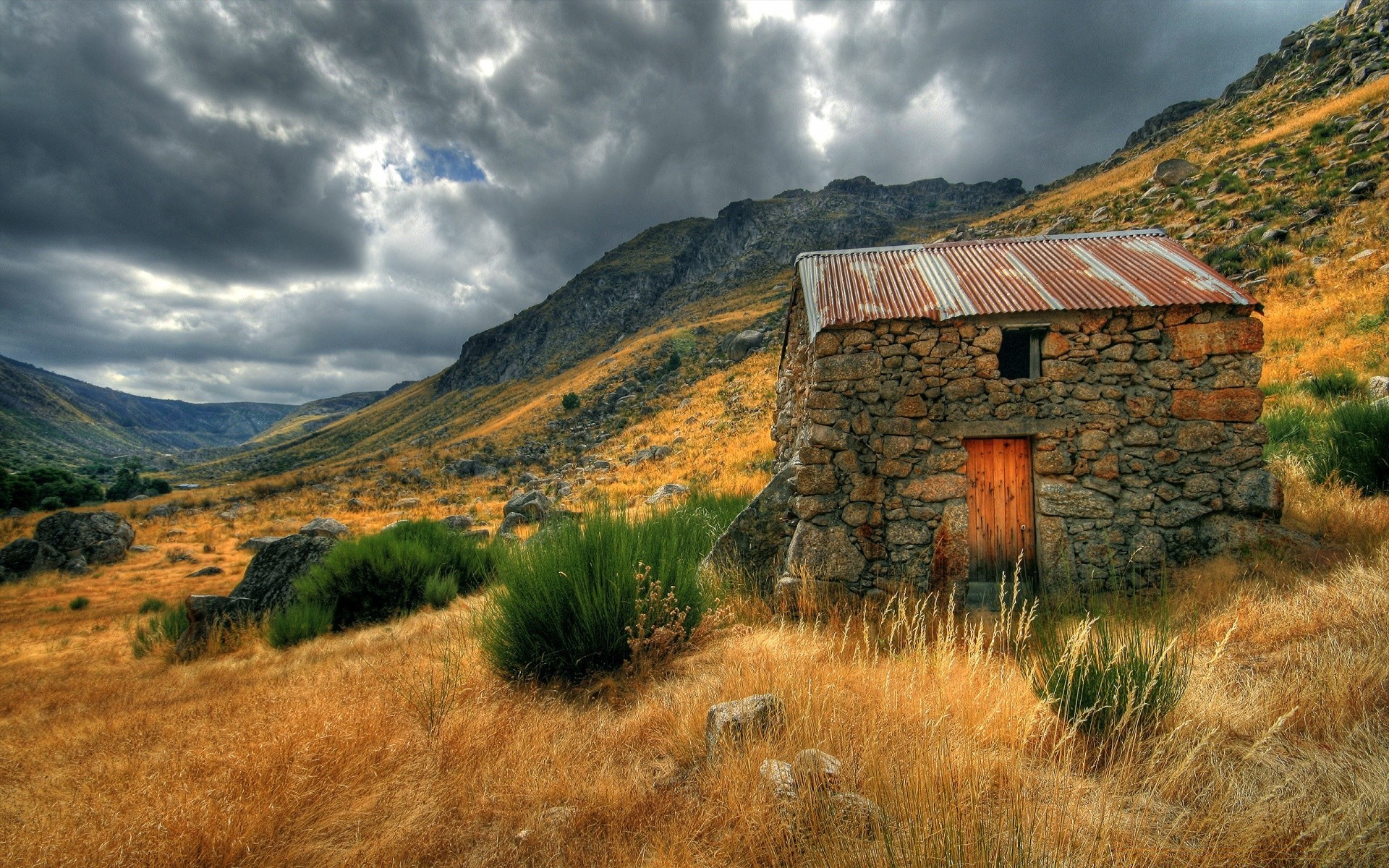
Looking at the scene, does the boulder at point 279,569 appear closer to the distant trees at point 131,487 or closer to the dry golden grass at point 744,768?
the dry golden grass at point 744,768

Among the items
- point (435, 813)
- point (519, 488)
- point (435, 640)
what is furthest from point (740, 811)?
point (519, 488)

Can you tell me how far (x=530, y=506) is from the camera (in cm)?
1636

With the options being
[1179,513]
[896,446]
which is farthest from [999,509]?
[1179,513]

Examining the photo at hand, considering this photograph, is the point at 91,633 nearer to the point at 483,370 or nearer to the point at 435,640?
the point at 435,640

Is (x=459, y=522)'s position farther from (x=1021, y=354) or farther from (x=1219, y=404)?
(x=1219, y=404)

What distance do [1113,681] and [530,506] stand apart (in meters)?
15.2

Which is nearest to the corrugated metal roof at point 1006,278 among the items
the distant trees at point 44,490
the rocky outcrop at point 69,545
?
the rocky outcrop at point 69,545

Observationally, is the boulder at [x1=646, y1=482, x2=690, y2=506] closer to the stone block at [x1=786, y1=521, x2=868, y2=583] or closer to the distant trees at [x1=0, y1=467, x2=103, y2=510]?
the stone block at [x1=786, y1=521, x2=868, y2=583]

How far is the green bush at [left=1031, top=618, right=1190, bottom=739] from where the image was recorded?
2.94 meters

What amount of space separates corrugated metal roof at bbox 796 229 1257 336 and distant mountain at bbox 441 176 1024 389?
226 feet

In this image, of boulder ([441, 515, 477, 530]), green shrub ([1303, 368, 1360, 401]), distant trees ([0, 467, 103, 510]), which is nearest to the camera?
green shrub ([1303, 368, 1360, 401])

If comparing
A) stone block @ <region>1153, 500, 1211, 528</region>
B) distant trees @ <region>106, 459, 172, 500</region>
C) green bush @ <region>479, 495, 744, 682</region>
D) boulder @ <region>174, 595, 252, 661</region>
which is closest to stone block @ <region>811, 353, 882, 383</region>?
green bush @ <region>479, 495, 744, 682</region>

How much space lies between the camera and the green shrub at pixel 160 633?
8.74 meters

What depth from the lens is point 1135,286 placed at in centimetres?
640
